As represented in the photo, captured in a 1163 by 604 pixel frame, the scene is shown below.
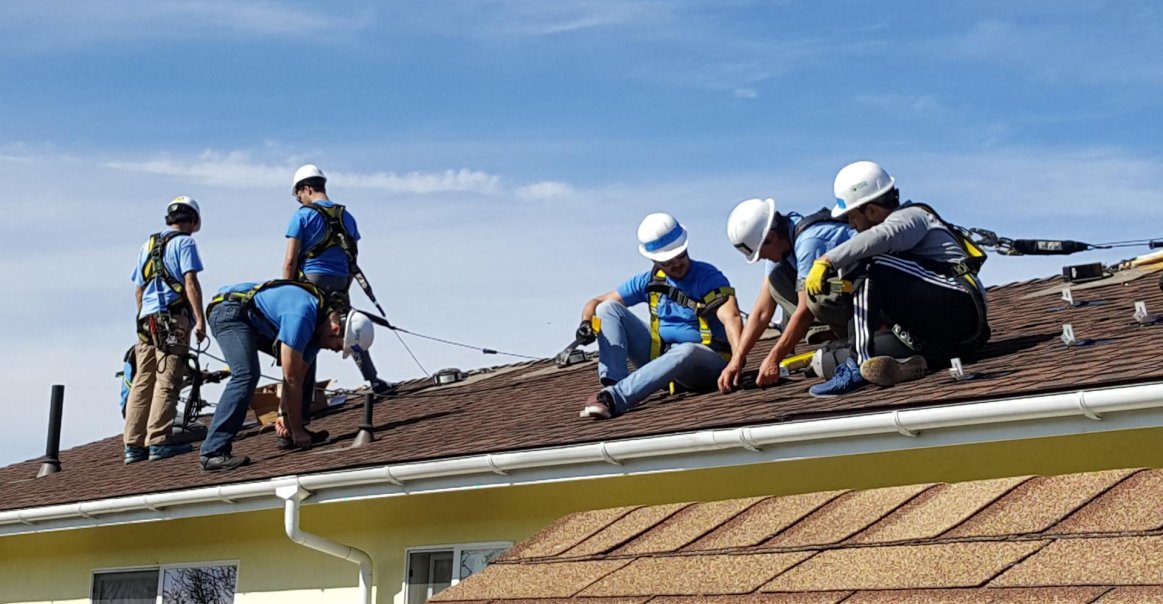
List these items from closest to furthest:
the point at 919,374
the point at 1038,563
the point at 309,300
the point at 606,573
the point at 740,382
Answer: the point at 1038,563 < the point at 606,573 < the point at 919,374 < the point at 740,382 < the point at 309,300

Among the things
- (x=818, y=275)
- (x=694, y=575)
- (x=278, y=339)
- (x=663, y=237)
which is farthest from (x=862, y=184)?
(x=278, y=339)

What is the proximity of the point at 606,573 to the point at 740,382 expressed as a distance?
8.23 ft

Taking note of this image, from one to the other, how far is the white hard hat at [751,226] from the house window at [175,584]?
387cm

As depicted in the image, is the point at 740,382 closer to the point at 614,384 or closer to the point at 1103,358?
the point at 614,384

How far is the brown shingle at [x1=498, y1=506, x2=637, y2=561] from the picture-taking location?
7.23 metres

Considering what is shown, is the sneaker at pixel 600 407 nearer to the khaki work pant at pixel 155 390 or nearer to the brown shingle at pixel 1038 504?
the brown shingle at pixel 1038 504

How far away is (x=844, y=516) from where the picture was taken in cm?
634

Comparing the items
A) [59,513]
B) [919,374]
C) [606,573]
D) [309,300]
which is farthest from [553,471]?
[59,513]

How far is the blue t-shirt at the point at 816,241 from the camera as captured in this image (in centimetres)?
859

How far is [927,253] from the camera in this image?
7965mm

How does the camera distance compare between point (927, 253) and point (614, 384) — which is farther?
point (614, 384)

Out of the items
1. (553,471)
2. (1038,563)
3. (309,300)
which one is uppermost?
(309,300)

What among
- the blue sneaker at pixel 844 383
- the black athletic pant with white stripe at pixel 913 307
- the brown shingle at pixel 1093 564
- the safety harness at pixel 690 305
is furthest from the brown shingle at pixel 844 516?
the safety harness at pixel 690 305

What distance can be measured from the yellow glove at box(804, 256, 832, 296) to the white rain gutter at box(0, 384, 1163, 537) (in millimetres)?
1100
